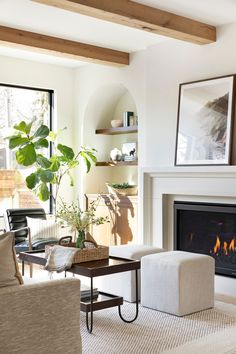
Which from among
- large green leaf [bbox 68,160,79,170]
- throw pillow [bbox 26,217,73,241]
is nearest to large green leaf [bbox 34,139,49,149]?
large green leaf [bbox 68,160,79,170]

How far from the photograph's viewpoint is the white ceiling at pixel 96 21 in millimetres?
4734

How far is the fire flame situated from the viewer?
17.6ft

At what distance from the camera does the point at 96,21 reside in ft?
17.4

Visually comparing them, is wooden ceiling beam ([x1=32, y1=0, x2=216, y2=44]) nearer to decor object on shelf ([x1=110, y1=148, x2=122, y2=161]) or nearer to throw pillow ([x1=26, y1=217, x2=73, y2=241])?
decor object on shelf ([x1=110, y1=148, x2=122, y2=161])

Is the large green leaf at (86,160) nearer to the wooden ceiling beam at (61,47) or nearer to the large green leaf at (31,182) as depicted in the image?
the large green leaf at (31,182)

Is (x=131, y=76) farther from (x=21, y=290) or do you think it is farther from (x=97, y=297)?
(x=21, y=290)

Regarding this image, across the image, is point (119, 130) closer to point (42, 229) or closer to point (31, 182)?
point (31, 182)

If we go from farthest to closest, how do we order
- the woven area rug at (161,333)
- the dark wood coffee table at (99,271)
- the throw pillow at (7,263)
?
1. the dark wood coffee table at (99,271)
2. the woven area rug at (161,333)
3. the throw pillow at (7,263)

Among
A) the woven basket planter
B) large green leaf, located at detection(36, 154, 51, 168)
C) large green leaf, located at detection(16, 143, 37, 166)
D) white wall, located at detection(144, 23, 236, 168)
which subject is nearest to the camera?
the woven basket planter

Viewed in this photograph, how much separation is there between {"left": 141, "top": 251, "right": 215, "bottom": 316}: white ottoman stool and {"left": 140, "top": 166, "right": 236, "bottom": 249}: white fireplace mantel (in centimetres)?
97

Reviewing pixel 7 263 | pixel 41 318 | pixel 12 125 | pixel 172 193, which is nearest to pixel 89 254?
pixel 41 318

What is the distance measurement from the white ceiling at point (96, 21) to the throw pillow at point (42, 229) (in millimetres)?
2083

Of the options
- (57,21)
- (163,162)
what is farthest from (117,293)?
(57,21)

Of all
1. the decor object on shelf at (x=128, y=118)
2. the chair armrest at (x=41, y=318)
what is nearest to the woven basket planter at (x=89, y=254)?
the chair armrest at (x=41, y=318)
